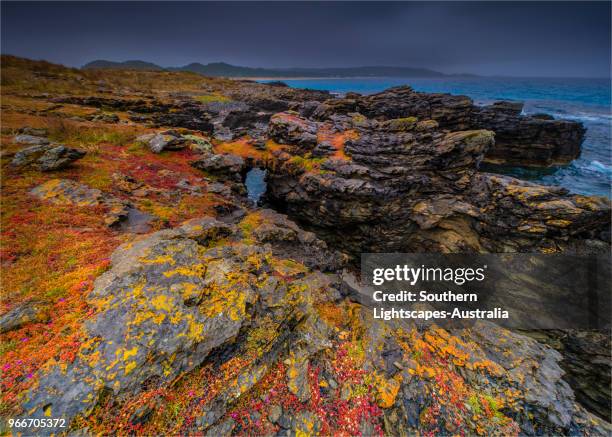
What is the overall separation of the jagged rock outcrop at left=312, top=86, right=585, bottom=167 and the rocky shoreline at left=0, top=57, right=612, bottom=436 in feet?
82.0

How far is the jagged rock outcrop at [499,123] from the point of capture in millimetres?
44156

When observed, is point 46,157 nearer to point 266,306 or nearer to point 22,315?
point 22,315

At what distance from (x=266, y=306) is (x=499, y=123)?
2243 inches

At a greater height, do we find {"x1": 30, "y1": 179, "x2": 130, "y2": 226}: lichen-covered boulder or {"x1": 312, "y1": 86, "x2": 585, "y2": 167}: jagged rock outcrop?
{"x1": 312, "y1": 86, "x2": 585, "y2": 167}: jagged rock outcrop

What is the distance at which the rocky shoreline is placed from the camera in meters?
6.30

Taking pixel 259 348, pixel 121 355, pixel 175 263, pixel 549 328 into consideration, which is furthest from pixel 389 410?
pixel 549 328

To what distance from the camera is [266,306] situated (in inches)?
353

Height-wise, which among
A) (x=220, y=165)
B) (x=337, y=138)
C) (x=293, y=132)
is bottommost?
(x=220, y=165)

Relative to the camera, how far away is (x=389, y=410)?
24.7ft

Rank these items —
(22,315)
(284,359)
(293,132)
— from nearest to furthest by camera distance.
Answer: (22,315) < (284,359) < (293,132)

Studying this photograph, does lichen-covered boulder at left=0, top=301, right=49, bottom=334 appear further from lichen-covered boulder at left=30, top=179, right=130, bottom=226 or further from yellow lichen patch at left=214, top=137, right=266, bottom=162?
yellow lichen patch at left=214, top=137, right=266, bottom=162

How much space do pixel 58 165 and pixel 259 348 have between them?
57.0 feet

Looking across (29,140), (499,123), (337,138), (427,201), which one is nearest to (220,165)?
(337,138)

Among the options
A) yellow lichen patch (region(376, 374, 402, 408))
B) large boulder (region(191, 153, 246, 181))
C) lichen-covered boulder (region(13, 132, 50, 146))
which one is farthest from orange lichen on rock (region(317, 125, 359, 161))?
lichen-covered boulder (region(13, 132, 50, 146))
